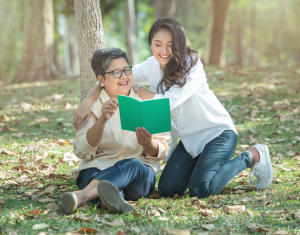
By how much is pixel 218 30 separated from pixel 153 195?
11.9m

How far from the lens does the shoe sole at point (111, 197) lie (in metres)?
2.90

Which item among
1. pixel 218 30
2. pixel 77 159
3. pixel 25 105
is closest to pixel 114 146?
pixel 77 159

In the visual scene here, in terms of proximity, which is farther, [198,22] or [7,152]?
[198,22]

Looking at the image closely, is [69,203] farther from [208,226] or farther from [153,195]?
[208,226]

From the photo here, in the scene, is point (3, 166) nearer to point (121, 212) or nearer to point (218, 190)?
point (121, 212)

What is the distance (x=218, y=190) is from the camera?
3547mm

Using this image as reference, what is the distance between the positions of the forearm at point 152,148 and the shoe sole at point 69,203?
87cm

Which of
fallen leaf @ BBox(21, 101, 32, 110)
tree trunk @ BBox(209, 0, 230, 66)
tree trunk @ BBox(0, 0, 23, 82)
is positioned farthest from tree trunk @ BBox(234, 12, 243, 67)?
fallen leaf @ BBox(21, 101, 32, 110)

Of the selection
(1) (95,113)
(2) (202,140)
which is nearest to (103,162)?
(1) (95,113)

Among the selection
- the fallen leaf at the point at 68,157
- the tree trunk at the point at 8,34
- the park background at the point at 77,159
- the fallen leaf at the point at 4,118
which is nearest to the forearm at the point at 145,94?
the park background at the point at 77,159

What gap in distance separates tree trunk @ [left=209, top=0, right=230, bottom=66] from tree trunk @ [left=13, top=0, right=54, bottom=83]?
6764 mm

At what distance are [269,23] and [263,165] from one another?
32.4 meters

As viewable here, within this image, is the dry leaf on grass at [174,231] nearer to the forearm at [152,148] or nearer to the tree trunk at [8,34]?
the forearm at [152,148]

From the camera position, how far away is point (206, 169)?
3.55 metres
